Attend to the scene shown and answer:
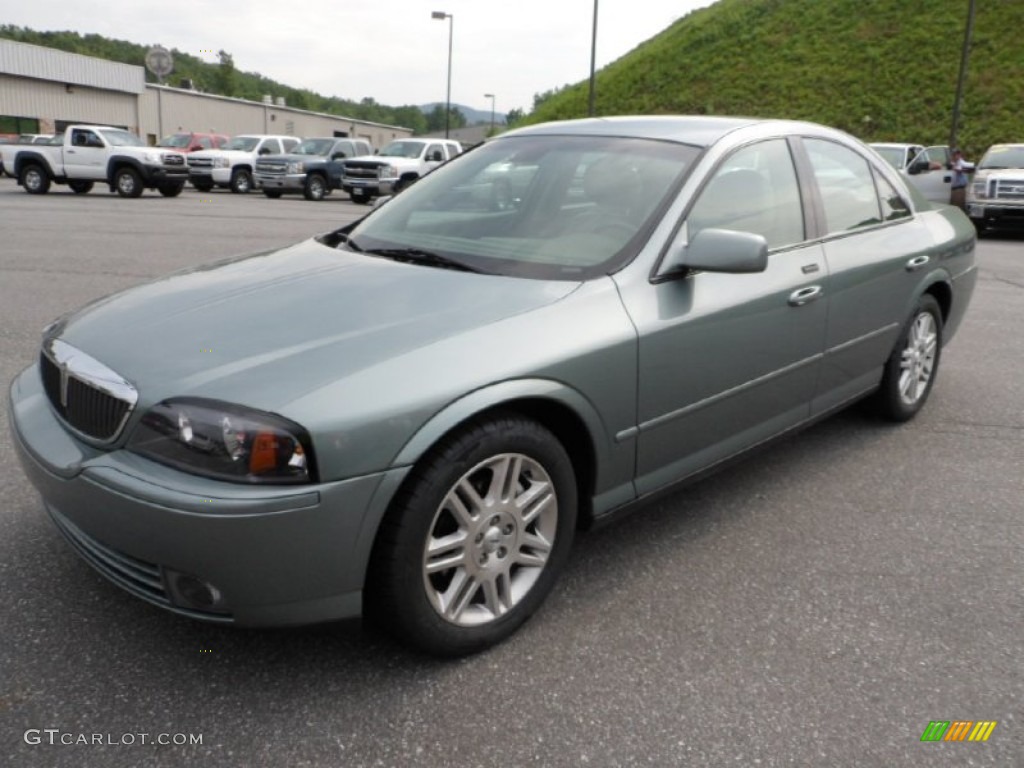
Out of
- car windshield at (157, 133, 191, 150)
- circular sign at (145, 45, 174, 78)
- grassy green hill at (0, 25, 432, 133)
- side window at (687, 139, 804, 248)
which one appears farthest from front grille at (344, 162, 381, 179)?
grassy green hill at (0, 25, 432, 133)

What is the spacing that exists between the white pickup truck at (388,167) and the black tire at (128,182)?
5.18 m

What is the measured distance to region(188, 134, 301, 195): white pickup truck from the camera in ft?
83.5

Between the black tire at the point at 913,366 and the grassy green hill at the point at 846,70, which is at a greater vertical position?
the grassy green hill at the point at 846,70

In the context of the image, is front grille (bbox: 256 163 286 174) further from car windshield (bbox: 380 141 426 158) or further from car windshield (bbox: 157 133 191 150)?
car windshield (bbox: 157 133 191 150)

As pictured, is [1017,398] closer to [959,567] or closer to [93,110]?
[959,567]

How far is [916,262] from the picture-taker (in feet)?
14.4

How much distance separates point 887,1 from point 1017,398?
4147 cm

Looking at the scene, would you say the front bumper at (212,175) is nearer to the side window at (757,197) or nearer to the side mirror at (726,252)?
the side window at (757,197)

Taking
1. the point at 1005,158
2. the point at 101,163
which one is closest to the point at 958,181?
the point at 1005,158

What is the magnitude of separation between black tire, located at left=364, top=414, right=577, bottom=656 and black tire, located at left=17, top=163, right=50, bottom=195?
23.0 metres

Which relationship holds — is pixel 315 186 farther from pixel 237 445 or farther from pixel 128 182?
pixel 237 445

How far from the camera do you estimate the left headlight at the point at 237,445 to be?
210 centimetres

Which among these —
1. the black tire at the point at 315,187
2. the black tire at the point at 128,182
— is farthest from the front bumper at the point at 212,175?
the black tire at the point at 128,182

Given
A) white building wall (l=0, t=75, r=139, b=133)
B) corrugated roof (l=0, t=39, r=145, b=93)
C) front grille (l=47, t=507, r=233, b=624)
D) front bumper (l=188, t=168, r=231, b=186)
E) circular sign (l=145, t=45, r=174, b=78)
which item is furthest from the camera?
white building wall (l=0, t=75, r=139, b=133)
